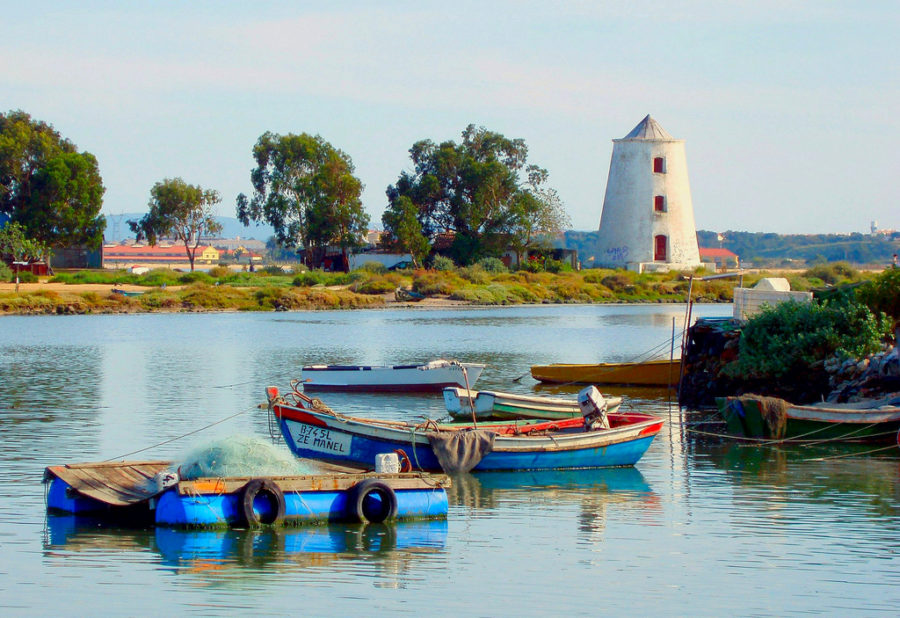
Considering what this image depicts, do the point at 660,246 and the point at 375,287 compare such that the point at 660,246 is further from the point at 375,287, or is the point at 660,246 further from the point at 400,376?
the point at 400,376

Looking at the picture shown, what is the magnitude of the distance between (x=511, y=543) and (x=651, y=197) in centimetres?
5951

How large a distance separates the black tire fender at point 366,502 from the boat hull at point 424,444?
2638mm

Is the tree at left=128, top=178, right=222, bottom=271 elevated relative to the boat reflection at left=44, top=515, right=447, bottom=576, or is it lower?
elevated

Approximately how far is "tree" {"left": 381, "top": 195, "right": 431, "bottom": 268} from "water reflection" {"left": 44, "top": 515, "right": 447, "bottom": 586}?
60285 mm

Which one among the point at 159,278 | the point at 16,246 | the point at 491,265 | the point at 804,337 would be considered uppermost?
the point at 16,246

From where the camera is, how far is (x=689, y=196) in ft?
238

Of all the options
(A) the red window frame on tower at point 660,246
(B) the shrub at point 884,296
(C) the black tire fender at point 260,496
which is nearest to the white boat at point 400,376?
(B) the shrub at point 884,296

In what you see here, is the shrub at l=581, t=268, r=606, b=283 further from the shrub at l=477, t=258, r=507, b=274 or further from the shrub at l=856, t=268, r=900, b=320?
the shrub at l=856, t=268, r=900, b=320

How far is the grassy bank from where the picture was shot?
6838cm

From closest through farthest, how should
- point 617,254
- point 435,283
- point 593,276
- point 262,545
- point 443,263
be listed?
point 262,545 → point 435,283 → point 617,254 → point 443,263 → point 593,276

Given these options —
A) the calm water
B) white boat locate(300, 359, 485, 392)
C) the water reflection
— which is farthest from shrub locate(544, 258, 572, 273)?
the water reflection

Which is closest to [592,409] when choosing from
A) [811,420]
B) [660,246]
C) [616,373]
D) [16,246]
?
[811,420]

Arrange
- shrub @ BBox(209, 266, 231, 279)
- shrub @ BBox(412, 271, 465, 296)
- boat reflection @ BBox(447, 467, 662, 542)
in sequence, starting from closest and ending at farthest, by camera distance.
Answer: boat reflection @ BBox(447, 467, 662, 542) < shrub @ BBox(412, 271, 465, 296) < shrub @ BBox(209, 266, 231, 279)

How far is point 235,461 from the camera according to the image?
1389cm
